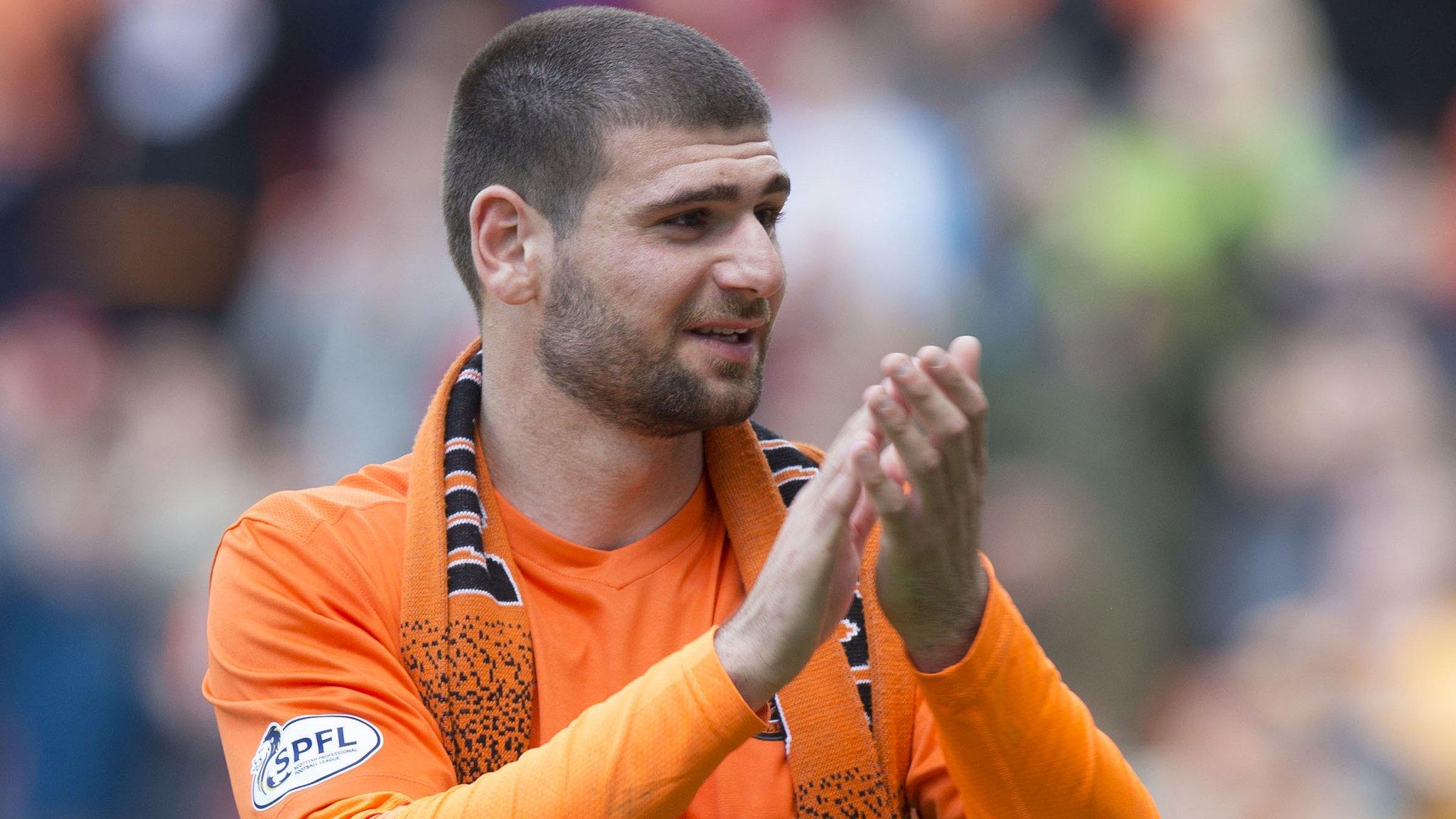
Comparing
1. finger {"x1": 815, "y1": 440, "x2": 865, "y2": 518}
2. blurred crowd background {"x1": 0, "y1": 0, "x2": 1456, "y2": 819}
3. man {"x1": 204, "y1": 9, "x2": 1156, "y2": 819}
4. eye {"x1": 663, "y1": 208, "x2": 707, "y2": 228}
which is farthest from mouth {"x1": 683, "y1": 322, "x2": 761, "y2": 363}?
blurred crowd background {"x1": 0, "y1": 0, "x2": 1456, "y2": 819}

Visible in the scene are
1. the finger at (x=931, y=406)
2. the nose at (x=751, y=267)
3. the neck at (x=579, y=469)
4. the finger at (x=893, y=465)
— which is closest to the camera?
the finger at (x=931, y=406)

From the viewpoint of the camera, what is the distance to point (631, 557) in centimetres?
263

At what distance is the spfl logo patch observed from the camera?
7.38ft

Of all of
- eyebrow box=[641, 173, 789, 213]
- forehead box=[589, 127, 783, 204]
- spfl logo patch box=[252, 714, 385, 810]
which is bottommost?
spfl logo patch box=[252, 714, 385, 810]

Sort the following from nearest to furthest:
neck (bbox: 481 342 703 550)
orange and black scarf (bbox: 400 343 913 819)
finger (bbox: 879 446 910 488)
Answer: finger (bbox: 879 446 910 488), orange and black scarf (bbox: 400 343 913 819), neck (bbox: 481 342 703 550)

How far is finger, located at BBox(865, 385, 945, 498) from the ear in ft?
2.67

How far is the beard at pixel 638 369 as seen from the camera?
2.53 m

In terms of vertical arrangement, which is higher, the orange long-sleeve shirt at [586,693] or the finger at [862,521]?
the finger at [862,521]

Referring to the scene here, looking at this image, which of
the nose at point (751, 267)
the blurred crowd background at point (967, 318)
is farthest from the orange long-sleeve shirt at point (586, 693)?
the blurred crowd background at point (967, 318)

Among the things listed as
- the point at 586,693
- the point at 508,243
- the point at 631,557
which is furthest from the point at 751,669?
the point at 508,243

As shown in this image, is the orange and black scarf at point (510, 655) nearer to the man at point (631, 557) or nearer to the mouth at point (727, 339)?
the man at point (631, 557)

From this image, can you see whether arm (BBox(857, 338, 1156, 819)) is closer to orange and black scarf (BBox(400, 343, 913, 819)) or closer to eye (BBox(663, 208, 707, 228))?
orange and black scarf (BBox(400, 343, 913, 819))

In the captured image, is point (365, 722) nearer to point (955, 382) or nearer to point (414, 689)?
point (414, 689)

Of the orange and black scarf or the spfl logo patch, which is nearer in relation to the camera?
the spfl logo patch
